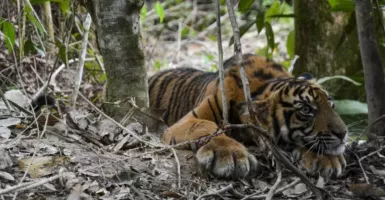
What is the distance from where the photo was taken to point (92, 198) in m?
2.46

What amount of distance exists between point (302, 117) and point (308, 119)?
0.12 feet

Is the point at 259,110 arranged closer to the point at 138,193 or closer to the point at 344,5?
the point at 344,5

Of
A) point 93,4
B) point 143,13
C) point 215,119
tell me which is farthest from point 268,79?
point 143,13

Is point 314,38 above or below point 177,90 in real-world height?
above

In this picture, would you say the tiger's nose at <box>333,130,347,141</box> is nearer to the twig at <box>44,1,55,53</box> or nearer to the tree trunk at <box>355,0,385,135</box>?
the tree trunk at <box>355,0,385,135</box>

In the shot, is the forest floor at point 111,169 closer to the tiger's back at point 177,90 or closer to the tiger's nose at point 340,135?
the tiger's nose at point 340,135

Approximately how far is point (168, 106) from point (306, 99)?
155cm

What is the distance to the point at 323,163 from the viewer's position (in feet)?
10.6

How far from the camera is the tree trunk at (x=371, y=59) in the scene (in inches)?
126

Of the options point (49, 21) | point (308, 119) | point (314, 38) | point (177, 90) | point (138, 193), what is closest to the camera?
point (138, 193)

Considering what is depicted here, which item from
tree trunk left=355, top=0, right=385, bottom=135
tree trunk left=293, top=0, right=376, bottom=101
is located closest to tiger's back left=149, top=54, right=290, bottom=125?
tree trunk left=355, top=0, right=385, bottom=135

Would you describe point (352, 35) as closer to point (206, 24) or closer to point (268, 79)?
point (268, 79)

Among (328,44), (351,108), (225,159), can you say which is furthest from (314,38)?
(225,159)

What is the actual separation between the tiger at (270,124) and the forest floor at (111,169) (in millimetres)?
79
